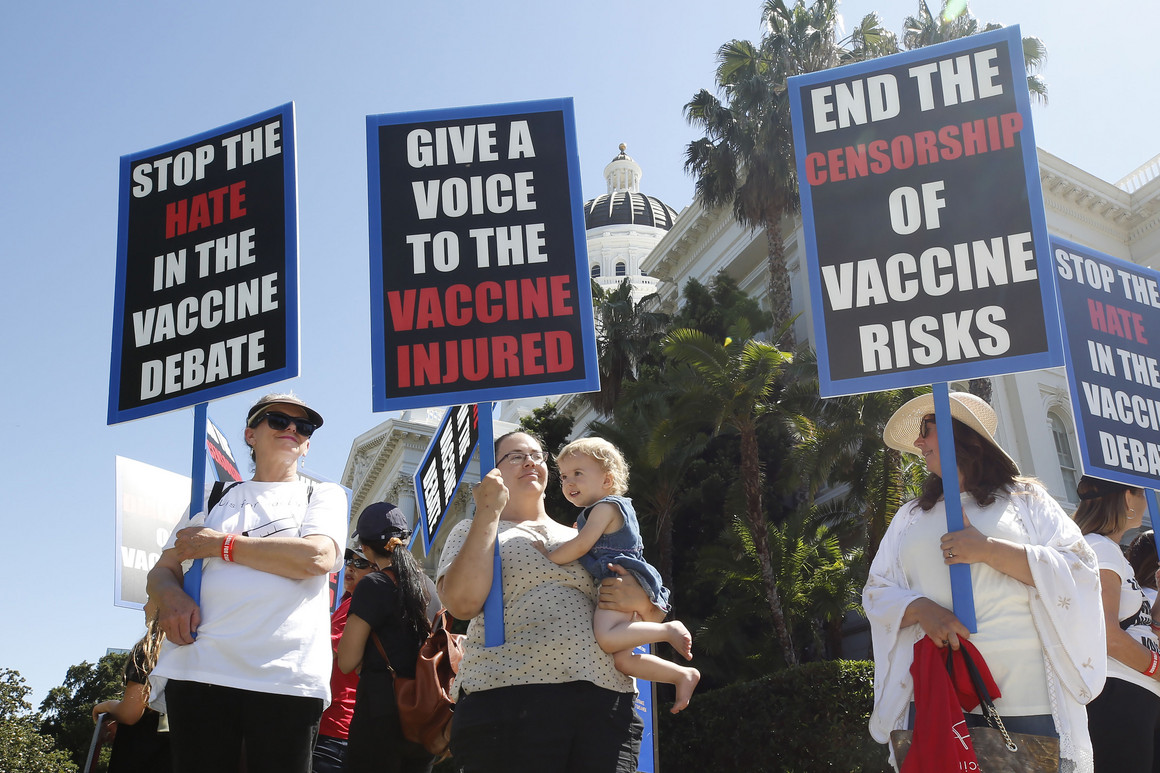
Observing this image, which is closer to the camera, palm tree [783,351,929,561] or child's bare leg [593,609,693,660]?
child's bare leg [593,609,693,660]

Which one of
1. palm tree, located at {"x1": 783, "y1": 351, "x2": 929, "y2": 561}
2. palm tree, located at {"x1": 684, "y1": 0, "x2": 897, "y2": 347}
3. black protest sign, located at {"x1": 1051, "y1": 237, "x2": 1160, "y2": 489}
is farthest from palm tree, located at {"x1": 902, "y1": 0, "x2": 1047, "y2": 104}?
black protest sign, located at {"x1": 1051, "y1": 237, "x2": 1160, "y2": 489}

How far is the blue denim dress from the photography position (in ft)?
11.6

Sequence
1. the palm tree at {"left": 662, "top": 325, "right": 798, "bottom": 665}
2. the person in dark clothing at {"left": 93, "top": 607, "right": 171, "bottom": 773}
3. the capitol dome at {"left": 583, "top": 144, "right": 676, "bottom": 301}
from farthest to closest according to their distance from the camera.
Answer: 1. the capitol dome at {"left": 583, "top": 144, "right": 676, "bottom": 301}
2. the palm tree at {"left": 662, "top": 325, "right": 798, "bottom": 665}
3. the person in dark clothing at {"left": 93, "top": 607, "right": 171, "bottom": 773}

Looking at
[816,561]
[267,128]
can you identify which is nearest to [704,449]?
Answer: [816,561]

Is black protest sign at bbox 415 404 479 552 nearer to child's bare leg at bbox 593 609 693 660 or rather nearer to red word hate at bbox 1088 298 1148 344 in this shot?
child's bare leg at bbox 593 609 693 660

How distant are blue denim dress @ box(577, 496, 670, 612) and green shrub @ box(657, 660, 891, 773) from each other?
1055 cm

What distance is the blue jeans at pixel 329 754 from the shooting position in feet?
14.6

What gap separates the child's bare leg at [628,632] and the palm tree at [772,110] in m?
22.0

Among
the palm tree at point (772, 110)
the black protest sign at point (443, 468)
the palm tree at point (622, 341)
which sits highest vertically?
the palm tree at point (772, 110)

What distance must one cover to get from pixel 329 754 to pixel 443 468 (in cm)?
316

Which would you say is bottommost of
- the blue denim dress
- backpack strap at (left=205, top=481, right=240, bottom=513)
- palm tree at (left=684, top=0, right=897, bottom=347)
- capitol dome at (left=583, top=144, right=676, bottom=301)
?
the blue denim dress

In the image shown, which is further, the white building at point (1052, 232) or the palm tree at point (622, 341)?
the palm tree at point (622, 341)

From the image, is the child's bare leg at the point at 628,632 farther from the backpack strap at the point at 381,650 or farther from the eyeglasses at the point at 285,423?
the eyeglasses at the point at 285,423

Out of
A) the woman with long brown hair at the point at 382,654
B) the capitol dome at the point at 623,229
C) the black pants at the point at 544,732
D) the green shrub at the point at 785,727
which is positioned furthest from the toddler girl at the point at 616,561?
the capitol dome at the point at 623,229
